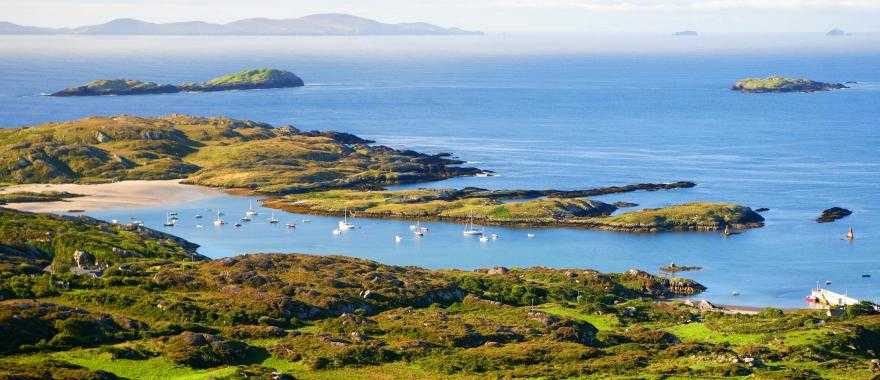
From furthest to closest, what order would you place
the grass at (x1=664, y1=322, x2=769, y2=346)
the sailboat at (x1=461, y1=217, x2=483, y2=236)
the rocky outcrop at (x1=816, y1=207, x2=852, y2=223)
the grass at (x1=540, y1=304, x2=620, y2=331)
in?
the rocky outcrop at (x1=816, y1=207, x2=852, y2=223)
the sailboat at (x1=461, y1=217, x2=483, y2=236)
the grass at (x1=540, y1=304, x2=620, y2=331)
the grass at (x1=664, y1=322, x2=769, y2=346)

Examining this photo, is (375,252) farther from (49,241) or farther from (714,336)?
(714,336)

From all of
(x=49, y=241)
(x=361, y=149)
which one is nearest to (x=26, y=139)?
(x=361, y=149)

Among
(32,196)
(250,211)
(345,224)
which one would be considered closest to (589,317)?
(345,224)

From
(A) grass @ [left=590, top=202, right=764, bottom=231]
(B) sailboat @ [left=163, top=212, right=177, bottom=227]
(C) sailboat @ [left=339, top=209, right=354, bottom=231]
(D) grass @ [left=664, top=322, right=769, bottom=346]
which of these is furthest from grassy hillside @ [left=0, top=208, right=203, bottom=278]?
(A) grass @ [left=590, top=202, right=764, bottom=231]

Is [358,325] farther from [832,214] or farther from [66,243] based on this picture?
[832,214]

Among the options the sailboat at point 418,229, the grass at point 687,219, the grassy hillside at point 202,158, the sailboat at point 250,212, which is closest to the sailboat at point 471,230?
the sailboat at point 418,229

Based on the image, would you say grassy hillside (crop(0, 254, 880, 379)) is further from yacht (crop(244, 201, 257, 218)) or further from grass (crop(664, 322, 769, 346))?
yacht (crop(244, 201, 257, 218))

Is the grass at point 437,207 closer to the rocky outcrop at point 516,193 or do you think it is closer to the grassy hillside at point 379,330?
the rocky outcrop at point 516,193
